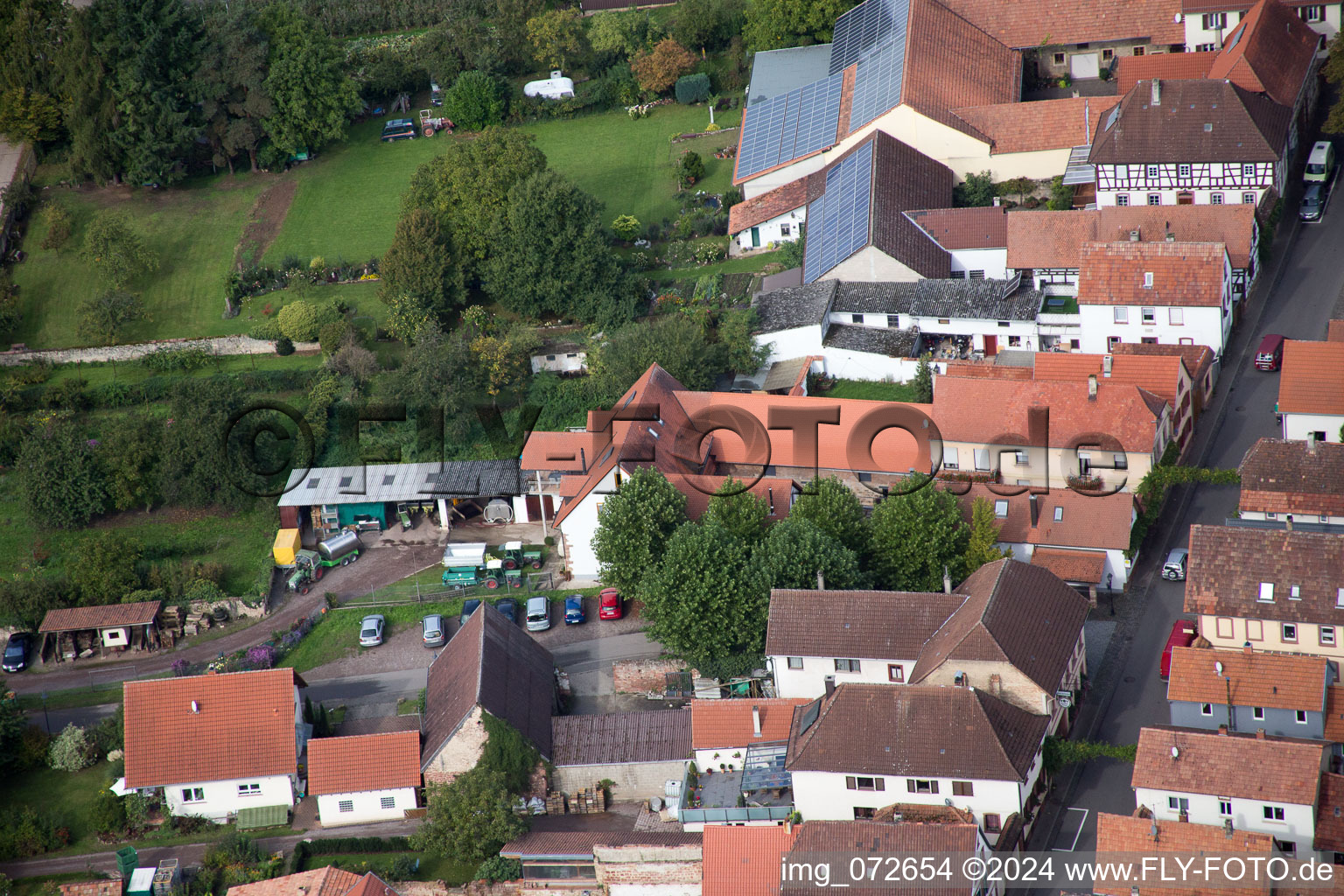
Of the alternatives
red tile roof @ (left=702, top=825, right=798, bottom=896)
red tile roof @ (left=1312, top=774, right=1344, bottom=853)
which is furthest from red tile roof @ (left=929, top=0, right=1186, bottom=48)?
red tile roof @ (left=702, top=825, right=798, bottom=896)

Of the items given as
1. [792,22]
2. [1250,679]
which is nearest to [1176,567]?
[1250,679]

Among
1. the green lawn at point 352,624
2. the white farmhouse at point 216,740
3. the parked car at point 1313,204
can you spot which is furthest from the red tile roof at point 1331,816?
the parked car at point 1313,204

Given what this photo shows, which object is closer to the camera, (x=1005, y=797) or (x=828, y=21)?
(x=1005, y=797)

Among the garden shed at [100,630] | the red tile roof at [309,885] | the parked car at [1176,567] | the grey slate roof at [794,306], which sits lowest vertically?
the red tile roof at [309,885]

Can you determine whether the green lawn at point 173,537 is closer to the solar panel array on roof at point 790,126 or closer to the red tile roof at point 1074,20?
the solar panel array on roof at point 790,126

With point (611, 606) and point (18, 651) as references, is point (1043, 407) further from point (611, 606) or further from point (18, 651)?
point (18, 651)

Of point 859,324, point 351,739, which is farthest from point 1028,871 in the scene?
point 859,324

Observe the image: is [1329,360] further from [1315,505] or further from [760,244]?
[760,244]
